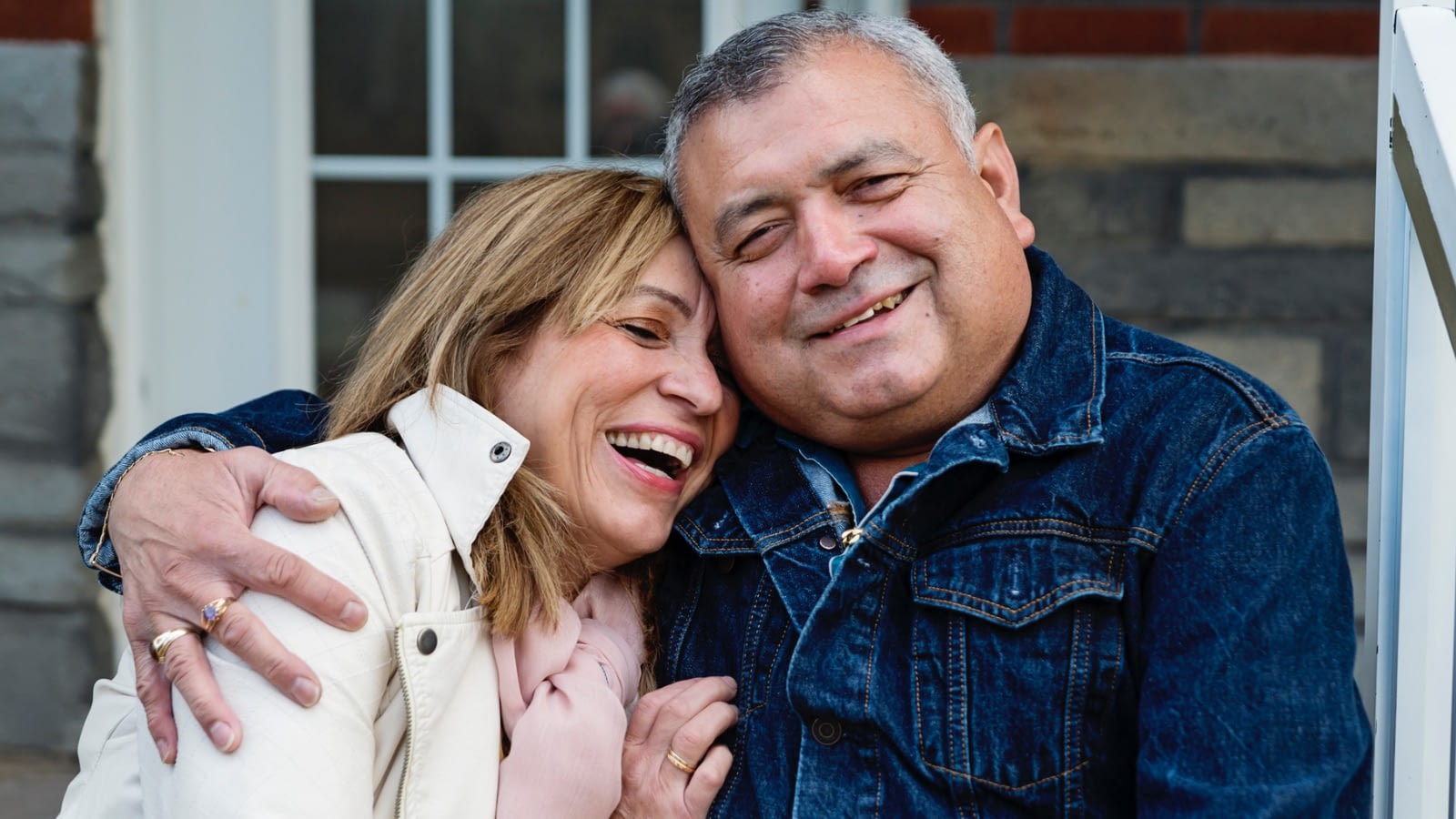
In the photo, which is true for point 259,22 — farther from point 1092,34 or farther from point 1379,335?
point 1379,335

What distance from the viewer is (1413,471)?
141 cm

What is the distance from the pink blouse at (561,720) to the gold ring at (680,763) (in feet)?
0.21

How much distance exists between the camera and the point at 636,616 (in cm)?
182

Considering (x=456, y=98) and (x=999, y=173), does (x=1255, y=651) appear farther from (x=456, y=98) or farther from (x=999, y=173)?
(x=456, y=98)

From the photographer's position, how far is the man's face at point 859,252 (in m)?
1.67

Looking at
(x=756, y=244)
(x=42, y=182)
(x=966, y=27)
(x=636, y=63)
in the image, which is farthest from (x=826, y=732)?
(x=42, y=182)

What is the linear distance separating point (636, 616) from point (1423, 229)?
3.41ft

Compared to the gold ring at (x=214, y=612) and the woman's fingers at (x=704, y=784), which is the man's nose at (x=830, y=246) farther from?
the gold ring at (x=214, y=612)

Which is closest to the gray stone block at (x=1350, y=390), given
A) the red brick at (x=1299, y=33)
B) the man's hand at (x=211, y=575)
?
the red brick at (x=1299, y=33)

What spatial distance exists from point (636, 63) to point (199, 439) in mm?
1554

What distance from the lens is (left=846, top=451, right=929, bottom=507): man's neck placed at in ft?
5.97

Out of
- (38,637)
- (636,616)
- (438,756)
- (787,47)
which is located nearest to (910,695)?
(636,616)

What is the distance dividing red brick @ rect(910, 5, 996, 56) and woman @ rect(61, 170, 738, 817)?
1085 mm

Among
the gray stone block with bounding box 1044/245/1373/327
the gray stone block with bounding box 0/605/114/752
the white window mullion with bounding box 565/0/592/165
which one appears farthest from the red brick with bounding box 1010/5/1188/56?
the gray stone block with bounding box 0/605/114/752
